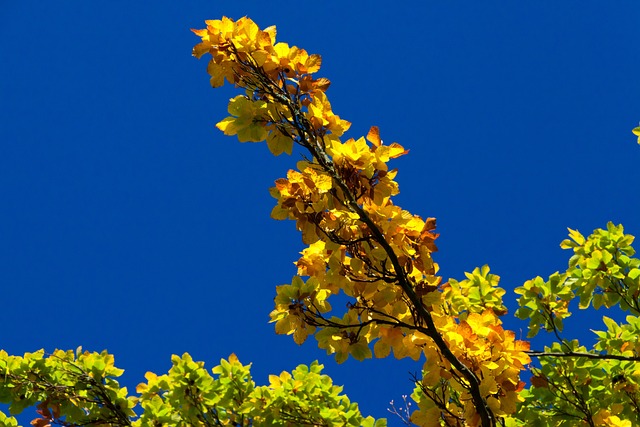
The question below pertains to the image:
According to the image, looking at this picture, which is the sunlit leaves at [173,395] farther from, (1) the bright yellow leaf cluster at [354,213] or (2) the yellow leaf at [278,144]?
(2) the yellow leaf at [278,144]

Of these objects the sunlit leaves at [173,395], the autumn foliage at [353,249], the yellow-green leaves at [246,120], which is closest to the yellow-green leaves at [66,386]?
the sunlit leaves at [173,395]

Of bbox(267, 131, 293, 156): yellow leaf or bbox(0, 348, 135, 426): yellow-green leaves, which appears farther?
bbox(0, 348, 135, 426): yellow-green leaves

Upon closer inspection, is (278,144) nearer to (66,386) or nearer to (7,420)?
(66,386)

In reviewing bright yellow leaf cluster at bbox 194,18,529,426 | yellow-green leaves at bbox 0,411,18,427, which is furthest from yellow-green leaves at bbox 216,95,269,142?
yellow-green leaves at bbox 0,411,18,427

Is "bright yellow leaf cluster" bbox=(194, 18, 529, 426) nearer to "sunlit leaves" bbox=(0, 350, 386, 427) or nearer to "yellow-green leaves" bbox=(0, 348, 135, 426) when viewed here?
"sunlit leaves" bbox=(0, 350, 386, 427)

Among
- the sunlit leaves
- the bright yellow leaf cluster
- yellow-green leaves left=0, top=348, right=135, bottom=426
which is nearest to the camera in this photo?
the bright yellow leaf cluster

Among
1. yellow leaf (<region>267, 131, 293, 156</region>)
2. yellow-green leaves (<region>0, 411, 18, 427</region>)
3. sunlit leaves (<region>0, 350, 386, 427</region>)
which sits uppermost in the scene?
yellow leaf (<region>267, 131, 293, 156</region>)

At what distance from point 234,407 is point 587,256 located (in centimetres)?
289

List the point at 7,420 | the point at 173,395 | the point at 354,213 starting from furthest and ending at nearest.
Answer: the point at 7,420 → the point at 173,395 → the point at 354,213

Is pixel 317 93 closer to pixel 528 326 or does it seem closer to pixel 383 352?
pixel 383 352

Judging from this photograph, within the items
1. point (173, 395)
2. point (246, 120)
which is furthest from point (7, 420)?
point (246, 120)

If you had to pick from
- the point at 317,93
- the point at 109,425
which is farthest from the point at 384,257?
the point at 109,425

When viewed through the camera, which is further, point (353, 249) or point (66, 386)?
point (66, 386)

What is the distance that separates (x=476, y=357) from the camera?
2.41 meters
